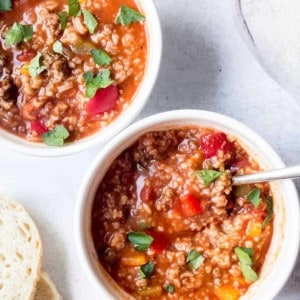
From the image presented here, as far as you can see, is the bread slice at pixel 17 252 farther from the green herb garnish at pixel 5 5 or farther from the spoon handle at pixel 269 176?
the spoon handle at pixel 269 176

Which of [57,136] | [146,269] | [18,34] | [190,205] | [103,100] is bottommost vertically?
[146,269]

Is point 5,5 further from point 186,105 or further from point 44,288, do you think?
point 44,288

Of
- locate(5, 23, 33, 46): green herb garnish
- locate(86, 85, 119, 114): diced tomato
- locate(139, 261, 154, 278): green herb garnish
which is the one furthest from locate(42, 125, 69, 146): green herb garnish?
locate(139, 261, 154, 278): green herb garnish

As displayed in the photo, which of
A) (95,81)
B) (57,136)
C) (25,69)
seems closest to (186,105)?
(95,81)

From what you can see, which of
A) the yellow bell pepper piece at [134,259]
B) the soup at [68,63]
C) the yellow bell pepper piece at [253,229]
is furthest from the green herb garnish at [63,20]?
the yellow bell pepper piece at [253,229]

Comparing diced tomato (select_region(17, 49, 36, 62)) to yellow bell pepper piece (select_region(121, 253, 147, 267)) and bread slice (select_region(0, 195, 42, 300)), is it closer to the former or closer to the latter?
bread slice (select_region(0, 195, 42, 300))

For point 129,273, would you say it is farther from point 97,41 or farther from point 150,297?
point 97,41
